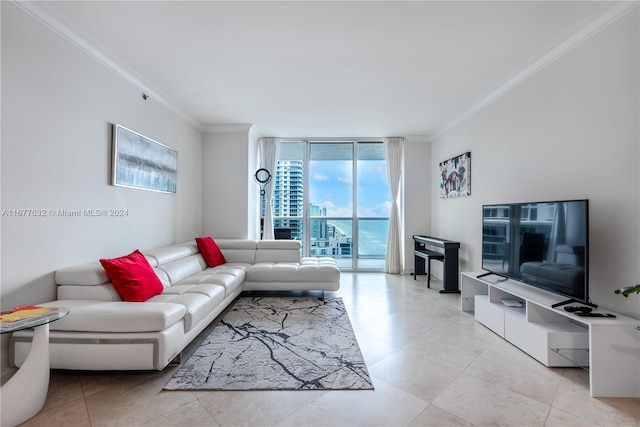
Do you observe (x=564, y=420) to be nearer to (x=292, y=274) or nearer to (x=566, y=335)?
(x=566, y=335)

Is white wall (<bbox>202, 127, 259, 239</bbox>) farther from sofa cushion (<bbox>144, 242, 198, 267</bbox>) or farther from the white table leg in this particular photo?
the white table leg

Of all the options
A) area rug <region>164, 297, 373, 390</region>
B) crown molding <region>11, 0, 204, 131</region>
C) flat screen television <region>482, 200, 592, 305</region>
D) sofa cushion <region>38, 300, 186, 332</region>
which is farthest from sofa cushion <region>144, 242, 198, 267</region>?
flat screen television <region>482, 200, 592, 305</region>

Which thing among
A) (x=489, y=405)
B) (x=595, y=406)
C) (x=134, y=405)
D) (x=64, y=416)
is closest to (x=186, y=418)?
(x=134, y=405)

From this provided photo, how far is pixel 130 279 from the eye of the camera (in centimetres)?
231

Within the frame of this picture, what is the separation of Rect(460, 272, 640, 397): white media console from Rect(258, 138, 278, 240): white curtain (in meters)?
3.71

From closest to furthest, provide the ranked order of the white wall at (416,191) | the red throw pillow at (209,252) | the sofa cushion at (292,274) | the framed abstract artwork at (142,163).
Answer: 1. the framed abstract artwork at (142,163)
2. the sofa cushion at (292,274)
3. the red throw pillow at (209,252)
4. the white wall at (416,191)

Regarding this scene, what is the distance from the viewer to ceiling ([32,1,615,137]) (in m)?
2.04

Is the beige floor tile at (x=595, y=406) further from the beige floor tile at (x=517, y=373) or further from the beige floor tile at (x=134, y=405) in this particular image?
the beige floor tile at (x=134, y=405)

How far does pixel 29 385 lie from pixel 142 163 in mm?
2315

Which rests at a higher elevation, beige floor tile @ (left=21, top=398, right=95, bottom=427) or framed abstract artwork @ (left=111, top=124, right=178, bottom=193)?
framed abstract artwork @ (left=111, top=124, right=178, bottom=193)

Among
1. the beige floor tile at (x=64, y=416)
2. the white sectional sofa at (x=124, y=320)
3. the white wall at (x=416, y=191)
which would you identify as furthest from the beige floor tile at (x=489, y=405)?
the white wall at (x=416, y=191)

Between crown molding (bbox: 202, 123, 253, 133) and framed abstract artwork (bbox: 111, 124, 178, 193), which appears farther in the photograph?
crown molding (bbox: 202, 123, 253, 133)

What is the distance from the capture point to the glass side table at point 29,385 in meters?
1.47

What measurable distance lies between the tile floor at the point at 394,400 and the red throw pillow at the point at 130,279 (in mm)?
572
